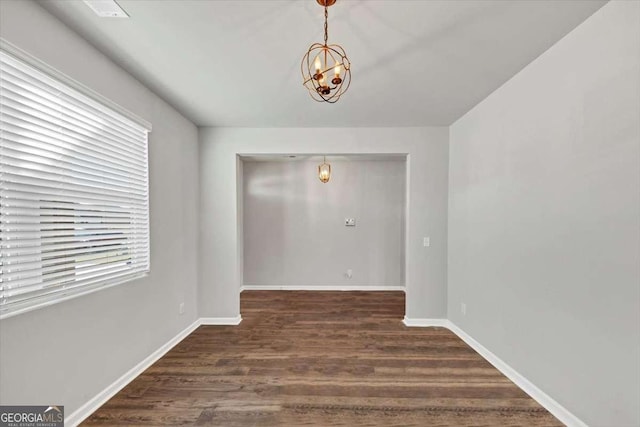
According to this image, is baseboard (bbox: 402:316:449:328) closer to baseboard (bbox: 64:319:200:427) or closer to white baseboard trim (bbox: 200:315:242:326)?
white baseboard trim (bbox: 200:315:242:326)

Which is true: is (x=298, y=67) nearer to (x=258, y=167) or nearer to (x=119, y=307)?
(x=119, y=307)

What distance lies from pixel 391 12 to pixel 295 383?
2770 millimetres

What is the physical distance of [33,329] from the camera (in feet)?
5.07

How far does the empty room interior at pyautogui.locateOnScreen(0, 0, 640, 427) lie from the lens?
1.53 metres

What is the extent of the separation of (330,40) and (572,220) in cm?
201

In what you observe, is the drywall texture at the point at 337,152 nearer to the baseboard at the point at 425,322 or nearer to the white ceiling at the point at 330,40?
the baseboard at the point at 425,322

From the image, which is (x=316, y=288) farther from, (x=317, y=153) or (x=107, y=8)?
(x=107, y=8)

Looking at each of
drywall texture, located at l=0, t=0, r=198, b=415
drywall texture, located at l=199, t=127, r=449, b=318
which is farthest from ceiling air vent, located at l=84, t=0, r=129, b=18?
drywall texture, located at l=199, t=127, r=449, b=318

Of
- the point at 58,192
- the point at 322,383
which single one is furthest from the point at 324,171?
the point at 58,192

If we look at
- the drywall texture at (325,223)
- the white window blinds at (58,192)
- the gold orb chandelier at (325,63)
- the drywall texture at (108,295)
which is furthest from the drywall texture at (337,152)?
the drywall texture at (325,223)

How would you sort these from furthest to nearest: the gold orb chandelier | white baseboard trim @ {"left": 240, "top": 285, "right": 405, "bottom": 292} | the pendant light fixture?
white baseboard trim @ {"left": 240, "top": 285, "right": 405, "bottom": 292}, the pendant light fixture, the gold orb chandelier

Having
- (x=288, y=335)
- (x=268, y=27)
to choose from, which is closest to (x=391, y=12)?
(x=268, y=27)

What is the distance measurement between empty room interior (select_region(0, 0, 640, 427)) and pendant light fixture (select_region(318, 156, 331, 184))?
132 centimetres

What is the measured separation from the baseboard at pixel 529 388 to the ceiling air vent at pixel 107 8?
378 cm
